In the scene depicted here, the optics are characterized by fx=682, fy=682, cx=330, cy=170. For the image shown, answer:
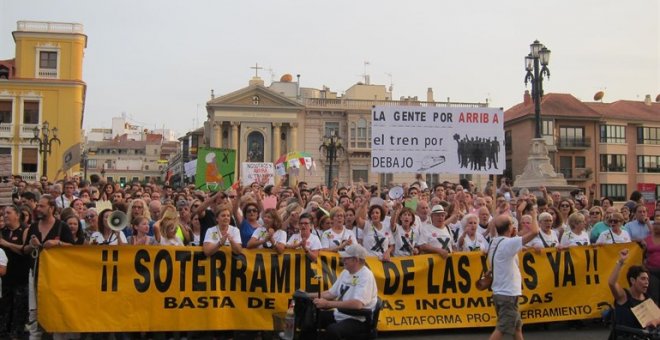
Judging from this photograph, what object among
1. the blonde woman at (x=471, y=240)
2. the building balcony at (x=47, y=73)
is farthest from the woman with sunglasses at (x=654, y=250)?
the building balcony at (x=47, y=73)

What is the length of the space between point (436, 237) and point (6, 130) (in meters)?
48.6

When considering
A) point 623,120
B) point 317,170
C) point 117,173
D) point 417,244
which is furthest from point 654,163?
point 117,173

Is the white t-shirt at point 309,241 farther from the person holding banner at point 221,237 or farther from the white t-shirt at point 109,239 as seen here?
the white t-shirt at point 109,239

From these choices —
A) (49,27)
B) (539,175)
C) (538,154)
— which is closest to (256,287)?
(539,175)

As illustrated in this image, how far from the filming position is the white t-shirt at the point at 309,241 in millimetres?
9055

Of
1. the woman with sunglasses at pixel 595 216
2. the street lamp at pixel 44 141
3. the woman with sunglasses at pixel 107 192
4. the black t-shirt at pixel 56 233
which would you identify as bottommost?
the black t-shirt at pixel 56 233

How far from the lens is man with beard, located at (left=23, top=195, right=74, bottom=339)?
8.30 meters

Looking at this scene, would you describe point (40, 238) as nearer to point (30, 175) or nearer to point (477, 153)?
point (477, 153)

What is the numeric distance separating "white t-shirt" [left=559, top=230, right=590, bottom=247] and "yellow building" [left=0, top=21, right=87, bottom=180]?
46.2m

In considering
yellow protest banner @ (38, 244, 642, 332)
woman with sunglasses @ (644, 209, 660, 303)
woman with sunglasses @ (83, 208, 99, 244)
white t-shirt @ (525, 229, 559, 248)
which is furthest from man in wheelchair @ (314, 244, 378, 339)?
woman with sunglasses @ (644, 209, 660, 303)

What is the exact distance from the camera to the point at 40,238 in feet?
27.7

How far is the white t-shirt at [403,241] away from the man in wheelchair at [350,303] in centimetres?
260

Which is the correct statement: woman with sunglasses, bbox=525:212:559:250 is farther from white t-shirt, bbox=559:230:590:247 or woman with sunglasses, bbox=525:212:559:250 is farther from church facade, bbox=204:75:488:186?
church facade, bbox=204:75:488:186

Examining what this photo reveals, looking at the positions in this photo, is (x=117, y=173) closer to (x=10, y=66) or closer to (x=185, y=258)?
(x=10, y=66)
